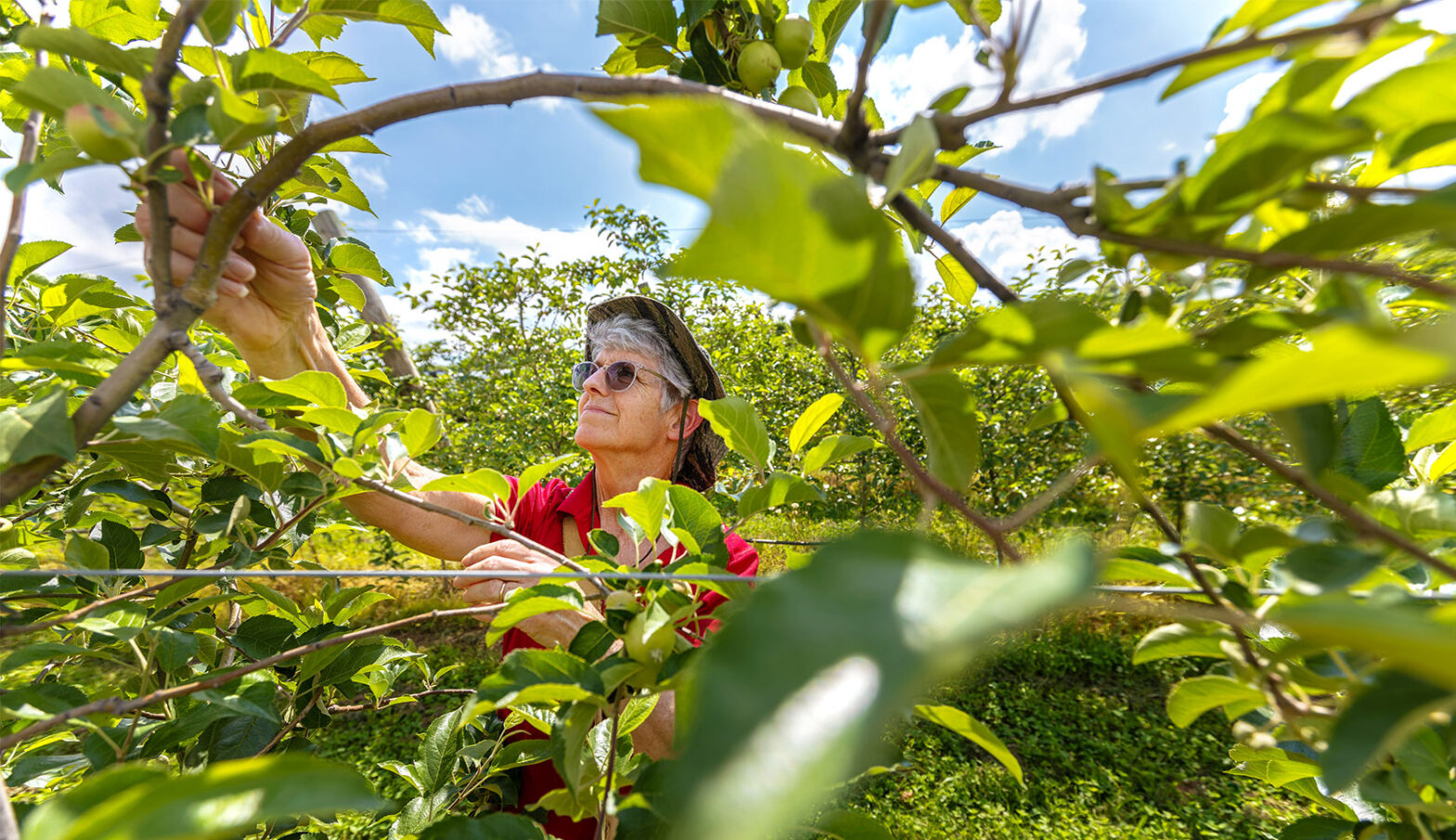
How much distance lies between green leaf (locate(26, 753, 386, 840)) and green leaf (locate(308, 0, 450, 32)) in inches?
28.4

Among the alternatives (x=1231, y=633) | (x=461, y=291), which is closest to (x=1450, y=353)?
(x=1231, y=633)

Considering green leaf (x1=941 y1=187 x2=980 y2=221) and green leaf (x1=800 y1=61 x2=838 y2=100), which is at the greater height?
green leaf (x1=800 y1=61 x2=838 y2=100)

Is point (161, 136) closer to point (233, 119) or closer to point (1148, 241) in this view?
point (233, 119)

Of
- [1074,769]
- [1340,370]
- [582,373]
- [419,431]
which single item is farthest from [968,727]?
[1074,769]

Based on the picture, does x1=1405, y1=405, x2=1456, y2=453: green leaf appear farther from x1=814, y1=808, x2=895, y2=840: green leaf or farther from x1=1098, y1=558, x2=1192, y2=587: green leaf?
x1=814, y1=808, x2=895, y2=840: green leaf

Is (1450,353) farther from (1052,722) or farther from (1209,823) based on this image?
(1052,722)

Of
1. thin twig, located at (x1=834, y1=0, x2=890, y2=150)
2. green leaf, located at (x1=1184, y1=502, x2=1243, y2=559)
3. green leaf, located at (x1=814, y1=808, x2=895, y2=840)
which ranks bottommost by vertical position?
green leaf, located at (x1=814, y1=808, x2=895, y2=840)

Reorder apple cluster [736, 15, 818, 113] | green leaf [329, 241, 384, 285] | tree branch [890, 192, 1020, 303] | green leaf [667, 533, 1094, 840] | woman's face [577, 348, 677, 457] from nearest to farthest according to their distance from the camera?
green leaf [667, 533, 1094, 840] < tree branch [890, 192, 1020, 303] < apple cluster [736, 15, 818, 113] < green leaf [329, 241, 384, 285] < woman's face [577, 348, 677, 457]

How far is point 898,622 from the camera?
0.19m

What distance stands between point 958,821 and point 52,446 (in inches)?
123

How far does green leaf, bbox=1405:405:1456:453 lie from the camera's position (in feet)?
1.83

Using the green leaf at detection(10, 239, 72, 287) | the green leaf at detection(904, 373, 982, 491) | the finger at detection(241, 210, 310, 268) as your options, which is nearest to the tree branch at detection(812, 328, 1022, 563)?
the green leaf at detection(904, 373, 982, 491)

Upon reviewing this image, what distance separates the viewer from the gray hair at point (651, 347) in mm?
1832

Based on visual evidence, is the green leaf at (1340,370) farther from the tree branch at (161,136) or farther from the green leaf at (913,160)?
the tree branch at (161,136)
